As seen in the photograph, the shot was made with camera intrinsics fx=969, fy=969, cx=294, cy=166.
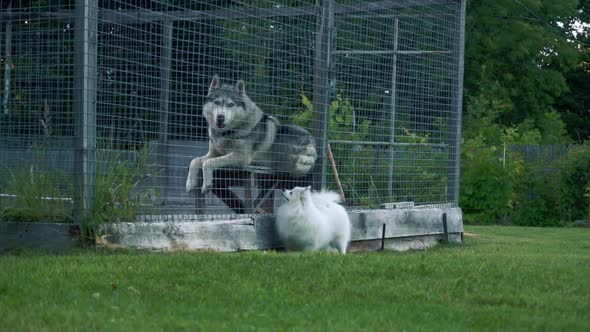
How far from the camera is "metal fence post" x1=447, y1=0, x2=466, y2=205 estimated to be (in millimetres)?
12367

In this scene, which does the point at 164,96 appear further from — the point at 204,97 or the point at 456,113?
the point at 456,113

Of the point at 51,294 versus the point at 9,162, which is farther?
the point at 9,162

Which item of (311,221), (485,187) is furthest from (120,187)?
(485,187)

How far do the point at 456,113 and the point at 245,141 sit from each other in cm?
349

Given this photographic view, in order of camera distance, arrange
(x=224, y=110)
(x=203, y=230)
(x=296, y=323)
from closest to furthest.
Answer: (x=296, y=323), (x=203, y=230), (x=224, y=110)

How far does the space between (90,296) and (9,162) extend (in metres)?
3.56

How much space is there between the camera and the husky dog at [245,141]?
9.92m

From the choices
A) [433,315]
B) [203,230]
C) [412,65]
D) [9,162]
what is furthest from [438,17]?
[433,315]

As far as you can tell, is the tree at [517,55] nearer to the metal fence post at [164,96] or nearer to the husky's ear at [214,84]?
the husky's ear at [214,84]

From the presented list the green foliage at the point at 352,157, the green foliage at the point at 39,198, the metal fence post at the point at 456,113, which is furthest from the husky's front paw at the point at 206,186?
the metal fence post at the point at 456,113

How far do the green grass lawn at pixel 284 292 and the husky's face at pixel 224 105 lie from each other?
2.00m

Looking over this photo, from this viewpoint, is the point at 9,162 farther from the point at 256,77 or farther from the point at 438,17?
the point at 438,17

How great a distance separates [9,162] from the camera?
29.9 ft

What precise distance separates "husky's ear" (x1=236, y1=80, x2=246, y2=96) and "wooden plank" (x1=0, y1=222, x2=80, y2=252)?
2.53 meters
